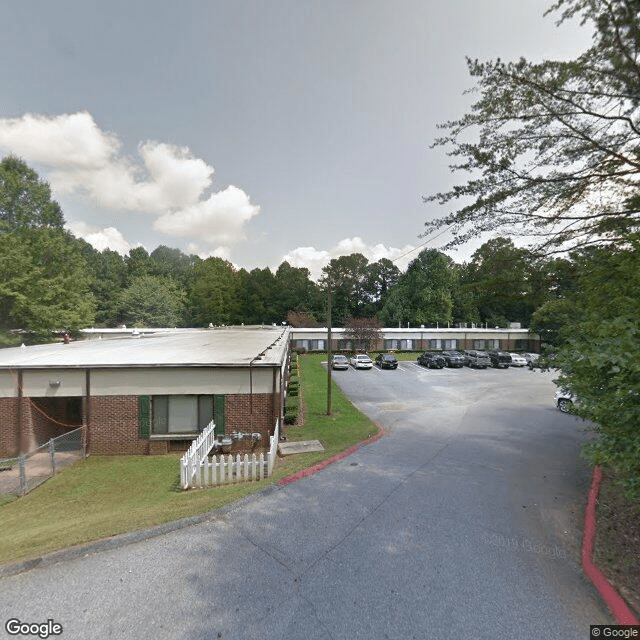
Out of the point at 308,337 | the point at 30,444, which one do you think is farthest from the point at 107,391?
the point at 308,337

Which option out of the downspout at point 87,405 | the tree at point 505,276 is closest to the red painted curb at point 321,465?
the tree at point 505,276

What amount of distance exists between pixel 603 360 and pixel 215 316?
72322 millimetres

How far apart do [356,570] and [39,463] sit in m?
11.8

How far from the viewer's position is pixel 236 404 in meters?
11.8

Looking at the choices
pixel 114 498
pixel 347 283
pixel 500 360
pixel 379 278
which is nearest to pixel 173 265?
pixel 347 283

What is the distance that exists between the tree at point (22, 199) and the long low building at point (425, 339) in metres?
31.4

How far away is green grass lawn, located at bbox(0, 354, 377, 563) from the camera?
6.00 meters

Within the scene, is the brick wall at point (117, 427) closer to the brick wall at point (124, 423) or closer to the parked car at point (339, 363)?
the brick wall at point (124, 423)

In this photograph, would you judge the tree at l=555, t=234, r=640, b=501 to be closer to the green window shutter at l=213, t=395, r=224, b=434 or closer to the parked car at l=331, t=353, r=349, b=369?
the green window shutter at l=213, t=395, r=224, b=434

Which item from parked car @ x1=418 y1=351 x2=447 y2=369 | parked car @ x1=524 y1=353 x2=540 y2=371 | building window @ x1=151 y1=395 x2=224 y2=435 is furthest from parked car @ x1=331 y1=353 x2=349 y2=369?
building window @ x1=151 y1=395 x2=224 y2=435

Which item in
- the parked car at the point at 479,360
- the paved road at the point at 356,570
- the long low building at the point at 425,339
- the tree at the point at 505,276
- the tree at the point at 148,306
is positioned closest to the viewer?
the paved road at the point at 356,570

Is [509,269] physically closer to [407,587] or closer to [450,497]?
[450,497]

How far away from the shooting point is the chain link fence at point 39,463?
919cm

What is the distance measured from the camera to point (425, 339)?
162 feet
